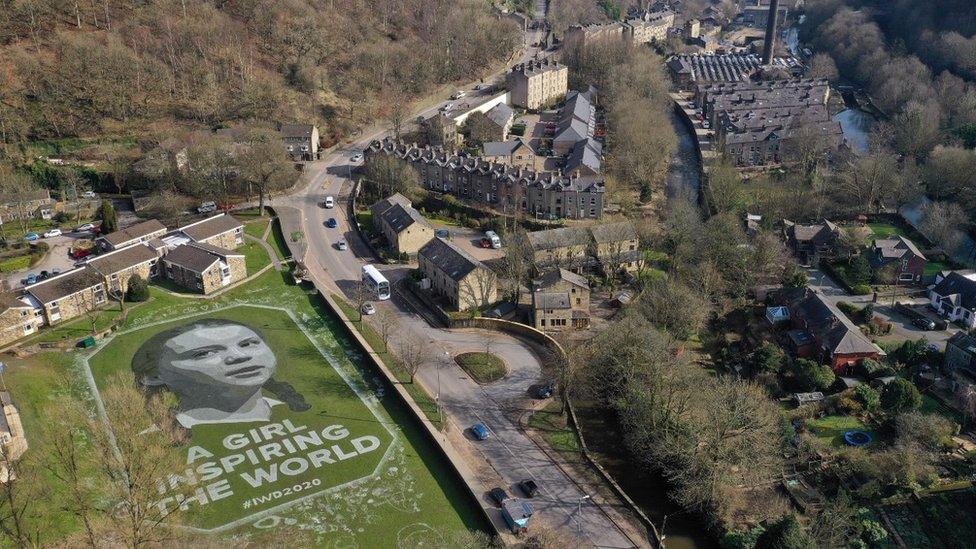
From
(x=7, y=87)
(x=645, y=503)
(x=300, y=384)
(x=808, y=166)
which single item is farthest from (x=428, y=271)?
(x=7, y=87)

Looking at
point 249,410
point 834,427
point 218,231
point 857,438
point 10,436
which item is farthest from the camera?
point 218,231

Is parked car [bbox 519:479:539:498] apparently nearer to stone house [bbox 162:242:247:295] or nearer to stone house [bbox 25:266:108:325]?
stone house [bbox 162:242:247:295]

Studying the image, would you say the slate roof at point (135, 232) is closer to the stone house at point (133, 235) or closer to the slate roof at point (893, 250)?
the stone house at point (133, 235)

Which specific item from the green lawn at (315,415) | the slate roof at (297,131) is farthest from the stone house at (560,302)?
the slate roof at (297,131)

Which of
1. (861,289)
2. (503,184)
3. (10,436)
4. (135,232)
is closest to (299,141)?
(135,232)

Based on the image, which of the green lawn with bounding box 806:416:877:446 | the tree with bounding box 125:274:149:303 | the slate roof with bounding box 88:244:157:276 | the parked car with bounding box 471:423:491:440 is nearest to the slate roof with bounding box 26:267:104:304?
the slate roof with bounding box 88:244:157:276

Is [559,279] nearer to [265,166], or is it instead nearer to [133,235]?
[265,166]
